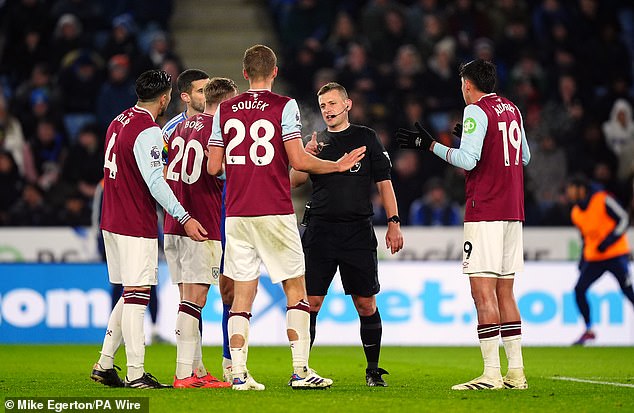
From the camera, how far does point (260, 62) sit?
8.28 m

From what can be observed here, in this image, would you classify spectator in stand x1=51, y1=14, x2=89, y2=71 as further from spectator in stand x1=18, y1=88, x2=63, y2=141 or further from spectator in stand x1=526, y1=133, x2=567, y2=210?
spectator in stand x1=526, y1=133, x2=567, y2=210

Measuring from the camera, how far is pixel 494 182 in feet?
28.2

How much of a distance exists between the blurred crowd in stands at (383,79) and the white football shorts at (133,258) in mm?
8887

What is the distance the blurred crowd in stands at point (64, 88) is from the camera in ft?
58.6

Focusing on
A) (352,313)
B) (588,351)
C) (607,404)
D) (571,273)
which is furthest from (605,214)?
(607,404)

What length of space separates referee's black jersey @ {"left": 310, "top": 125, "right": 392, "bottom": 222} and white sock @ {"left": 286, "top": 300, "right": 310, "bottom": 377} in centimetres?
131

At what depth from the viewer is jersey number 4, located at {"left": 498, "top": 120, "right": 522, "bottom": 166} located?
859cm

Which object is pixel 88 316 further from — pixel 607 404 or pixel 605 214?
pixel 607 404

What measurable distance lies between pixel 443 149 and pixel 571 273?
25.6 ft

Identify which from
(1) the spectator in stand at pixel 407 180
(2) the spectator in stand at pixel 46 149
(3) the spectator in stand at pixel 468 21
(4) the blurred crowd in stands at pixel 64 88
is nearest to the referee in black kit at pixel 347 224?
(4) the blurred crowd in stands at pixel 64 88

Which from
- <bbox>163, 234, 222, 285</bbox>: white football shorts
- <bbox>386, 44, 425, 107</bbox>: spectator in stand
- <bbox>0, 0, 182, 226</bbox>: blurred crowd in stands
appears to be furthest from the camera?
<bbox>386, 44, 425, 107</bbox>: spectator in stand

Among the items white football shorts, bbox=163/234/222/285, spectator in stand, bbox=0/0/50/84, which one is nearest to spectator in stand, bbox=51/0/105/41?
spectator in stand, bbox=0/0/50/84

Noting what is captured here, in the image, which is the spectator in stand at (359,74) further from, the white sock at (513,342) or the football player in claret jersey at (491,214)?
the white sock at (513,342)

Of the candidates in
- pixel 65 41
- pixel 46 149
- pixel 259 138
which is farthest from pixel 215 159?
pixel 65 41
